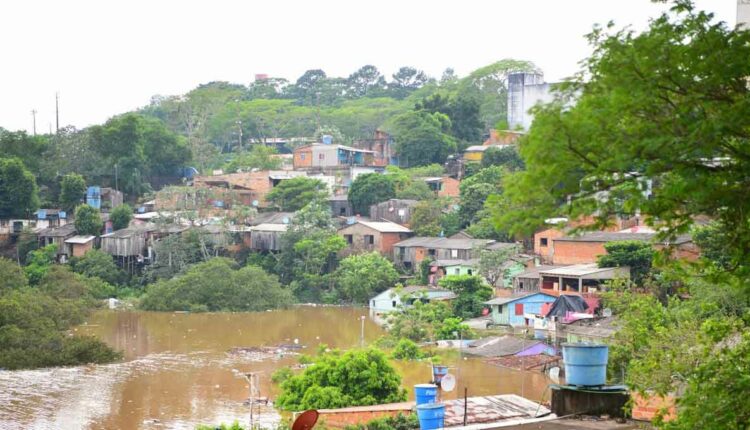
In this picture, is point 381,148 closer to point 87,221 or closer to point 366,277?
point 87,221

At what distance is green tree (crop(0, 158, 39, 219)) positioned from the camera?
121 feet

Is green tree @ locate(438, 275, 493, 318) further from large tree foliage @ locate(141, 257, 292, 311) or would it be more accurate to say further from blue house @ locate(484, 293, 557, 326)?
large tree foliage @ locate(141, 257, 292, 311)

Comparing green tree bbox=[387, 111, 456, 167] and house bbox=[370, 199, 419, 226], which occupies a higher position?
green tree bbox=[387, 111, 456, 167]

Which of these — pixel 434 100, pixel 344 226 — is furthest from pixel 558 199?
pixel 434 100

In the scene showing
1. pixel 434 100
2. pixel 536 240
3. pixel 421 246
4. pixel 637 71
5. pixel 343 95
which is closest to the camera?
pixel 637 71

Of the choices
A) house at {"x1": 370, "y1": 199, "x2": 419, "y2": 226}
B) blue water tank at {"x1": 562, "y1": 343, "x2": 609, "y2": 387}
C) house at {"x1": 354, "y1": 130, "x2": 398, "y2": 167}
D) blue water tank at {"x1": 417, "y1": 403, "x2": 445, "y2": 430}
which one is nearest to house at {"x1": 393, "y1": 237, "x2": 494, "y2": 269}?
house at {"x1": 370, "y1": 199, "x2": 419, "y2": 226}

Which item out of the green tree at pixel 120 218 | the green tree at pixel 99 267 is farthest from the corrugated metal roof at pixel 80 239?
the green tree at pixel 120 218

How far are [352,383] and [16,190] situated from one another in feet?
84.0

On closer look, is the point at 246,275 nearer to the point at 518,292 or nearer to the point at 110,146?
the point at 518,292

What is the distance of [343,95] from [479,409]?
5903 cm

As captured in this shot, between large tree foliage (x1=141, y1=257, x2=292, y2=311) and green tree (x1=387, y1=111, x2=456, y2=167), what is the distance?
15.2 meters

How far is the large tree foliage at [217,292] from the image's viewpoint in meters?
29.4

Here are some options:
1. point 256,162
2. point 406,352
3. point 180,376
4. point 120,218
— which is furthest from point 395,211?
point 180,376

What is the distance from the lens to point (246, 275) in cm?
3011
